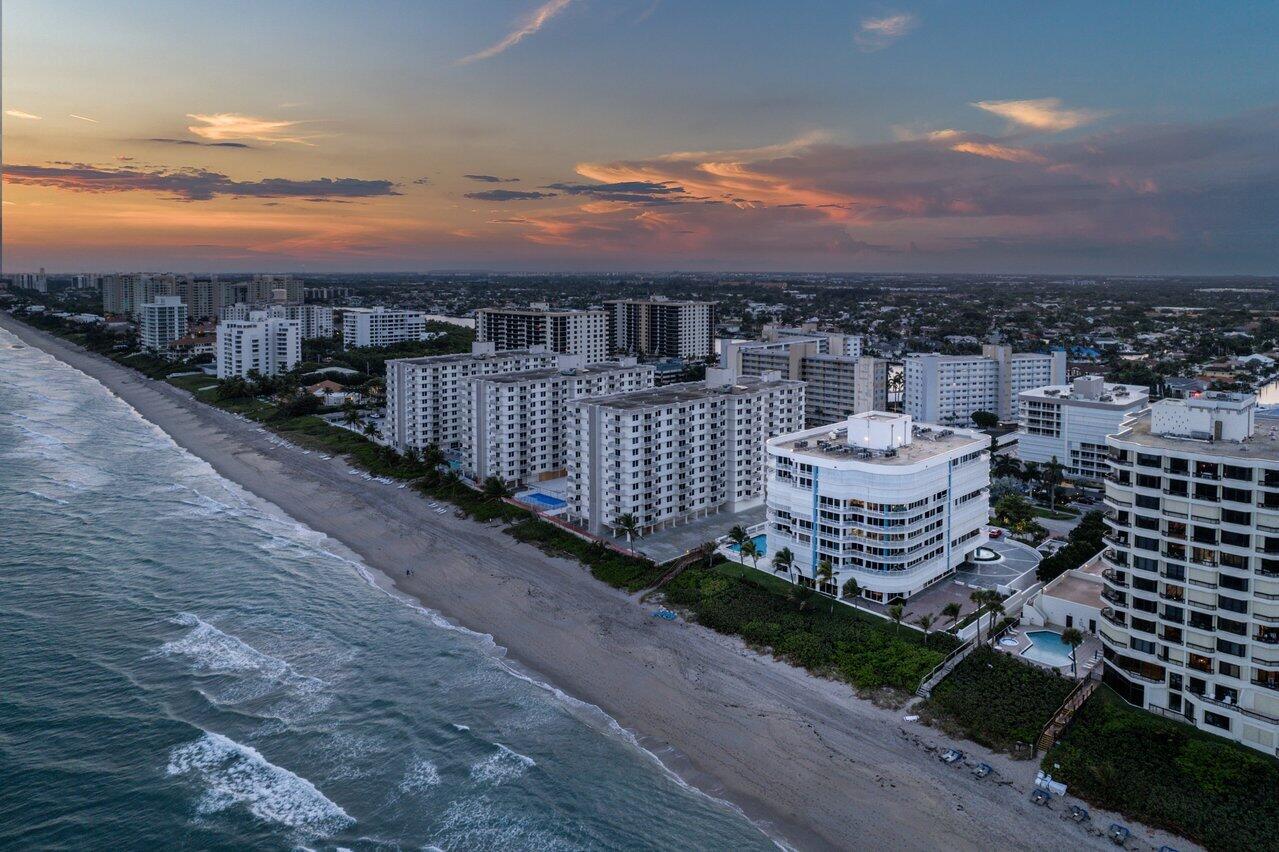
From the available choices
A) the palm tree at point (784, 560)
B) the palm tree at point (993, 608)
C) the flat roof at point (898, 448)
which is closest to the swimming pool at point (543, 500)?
the flat roof at point (898, 448)

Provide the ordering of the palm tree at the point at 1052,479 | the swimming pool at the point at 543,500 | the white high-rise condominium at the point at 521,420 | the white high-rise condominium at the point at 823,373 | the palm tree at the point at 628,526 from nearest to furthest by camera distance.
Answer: the palm tree at the point at 628,526, the swimming pool at the point at 543,500, the palm tree at the point at 1052,479, the white high-rise condominium at the point at 521,420, the white high-rise condominium at the point at 823,373

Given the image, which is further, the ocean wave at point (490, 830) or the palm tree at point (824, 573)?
the palm tree at point (824, 573)

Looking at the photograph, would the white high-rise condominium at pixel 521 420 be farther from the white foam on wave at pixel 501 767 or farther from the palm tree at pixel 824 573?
the white foam on wave at pixel 501 767

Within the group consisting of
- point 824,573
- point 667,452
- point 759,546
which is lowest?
point 759,546

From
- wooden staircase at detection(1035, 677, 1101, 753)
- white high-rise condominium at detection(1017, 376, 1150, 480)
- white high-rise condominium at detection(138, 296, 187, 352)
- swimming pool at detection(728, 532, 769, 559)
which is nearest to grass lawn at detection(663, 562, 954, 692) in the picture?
swimming pool at detection(728, 532, 769, 559)

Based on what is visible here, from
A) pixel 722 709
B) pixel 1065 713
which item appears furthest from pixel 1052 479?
pixel 722 709

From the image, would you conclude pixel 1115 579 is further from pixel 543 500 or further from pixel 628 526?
pixel 543 500

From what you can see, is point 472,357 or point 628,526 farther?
point 472,357
